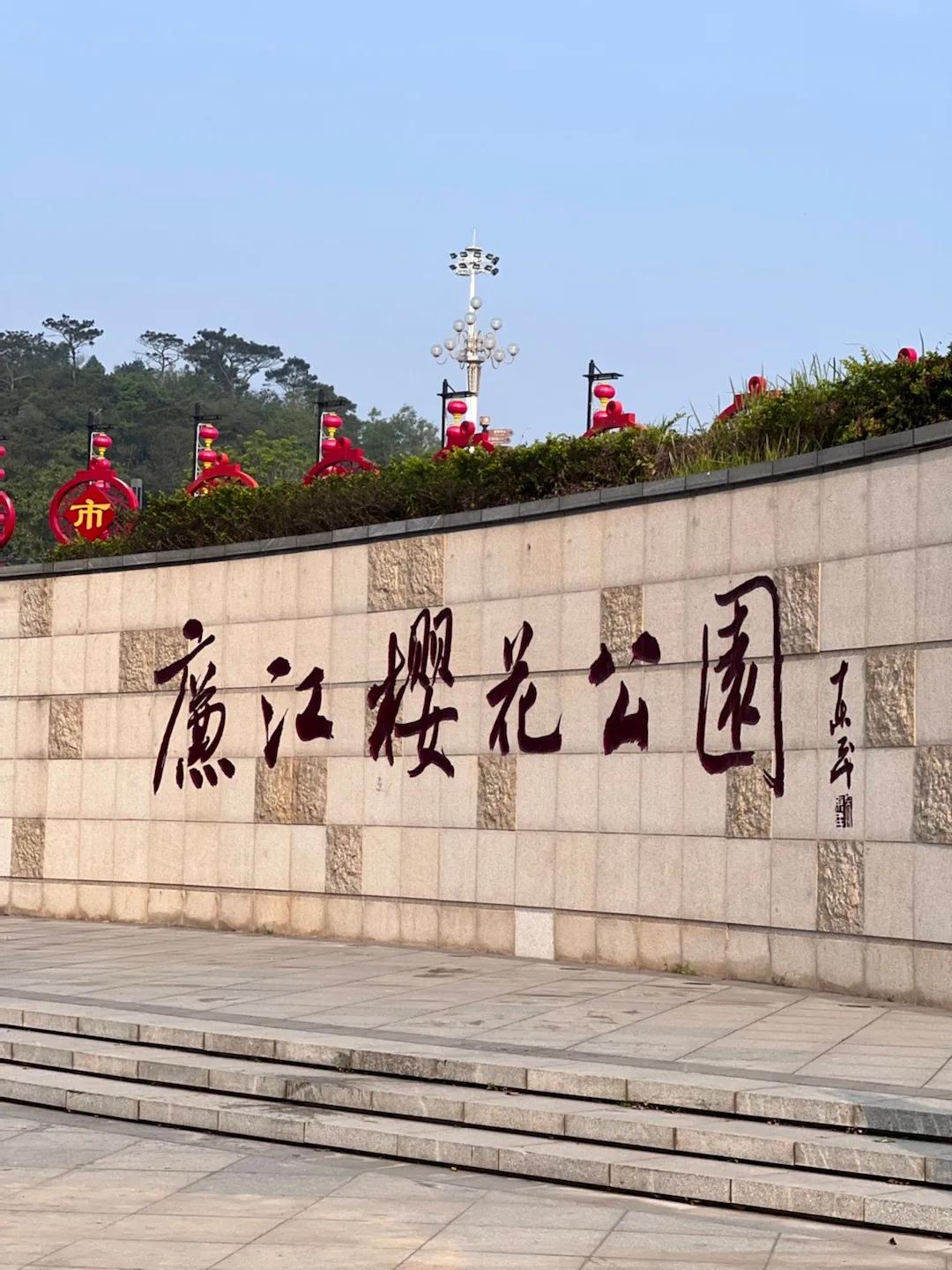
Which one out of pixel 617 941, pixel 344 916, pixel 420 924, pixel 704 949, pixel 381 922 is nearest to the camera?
pixel 704 949

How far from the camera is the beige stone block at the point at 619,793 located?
12.1 metres

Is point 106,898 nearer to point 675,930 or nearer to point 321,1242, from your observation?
point 675,930

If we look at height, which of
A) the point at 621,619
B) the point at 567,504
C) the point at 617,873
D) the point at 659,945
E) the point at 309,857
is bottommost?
the point at 659,945

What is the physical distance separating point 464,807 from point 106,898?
4259 mm

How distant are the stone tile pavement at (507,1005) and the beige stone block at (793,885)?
45 centimetres

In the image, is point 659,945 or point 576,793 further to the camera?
point 576,793

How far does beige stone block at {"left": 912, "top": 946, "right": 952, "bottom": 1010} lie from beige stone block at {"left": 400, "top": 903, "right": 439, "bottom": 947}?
4279mm

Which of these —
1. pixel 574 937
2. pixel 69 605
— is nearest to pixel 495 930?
pixel 574 937

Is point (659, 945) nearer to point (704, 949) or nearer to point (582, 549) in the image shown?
point (704, 949)

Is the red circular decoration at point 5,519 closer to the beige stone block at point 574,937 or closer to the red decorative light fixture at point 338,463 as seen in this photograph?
the red decorative light fixture at point 338,463

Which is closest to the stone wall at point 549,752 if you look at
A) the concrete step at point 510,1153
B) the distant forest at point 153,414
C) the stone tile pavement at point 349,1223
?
the concrete step at point 510,1153

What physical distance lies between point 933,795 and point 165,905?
7.60 m

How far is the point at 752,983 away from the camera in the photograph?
11.2 meters

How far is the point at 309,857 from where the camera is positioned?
1425 centimetres
